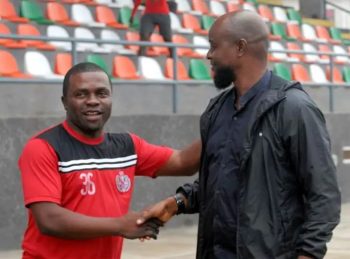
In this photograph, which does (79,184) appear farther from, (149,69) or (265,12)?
(265,12)

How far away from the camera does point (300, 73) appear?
16.7m

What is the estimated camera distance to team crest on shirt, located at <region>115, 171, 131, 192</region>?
4.07 metres

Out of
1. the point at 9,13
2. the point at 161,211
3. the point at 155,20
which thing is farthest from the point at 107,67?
the point at 161,211

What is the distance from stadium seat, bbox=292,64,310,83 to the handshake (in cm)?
1245

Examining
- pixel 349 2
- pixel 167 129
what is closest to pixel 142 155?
pixel 167 129

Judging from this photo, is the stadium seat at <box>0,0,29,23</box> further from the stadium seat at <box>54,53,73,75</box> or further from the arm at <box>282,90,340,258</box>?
the arm at <box>282,90,340,258</box>

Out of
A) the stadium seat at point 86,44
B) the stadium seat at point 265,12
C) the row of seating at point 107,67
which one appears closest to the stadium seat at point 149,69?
the row of seating at point 107,67

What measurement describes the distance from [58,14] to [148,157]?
1059 cm

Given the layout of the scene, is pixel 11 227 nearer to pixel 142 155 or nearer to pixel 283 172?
pixel 142 155

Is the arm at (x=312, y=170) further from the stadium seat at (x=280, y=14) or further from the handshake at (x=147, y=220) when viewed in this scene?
the stadium seat at (x=280, y=14)

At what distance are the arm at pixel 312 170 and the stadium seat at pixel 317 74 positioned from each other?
13489mm

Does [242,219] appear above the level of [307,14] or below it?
below

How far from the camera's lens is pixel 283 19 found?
69.3 ft

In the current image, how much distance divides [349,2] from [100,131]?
2722cm
